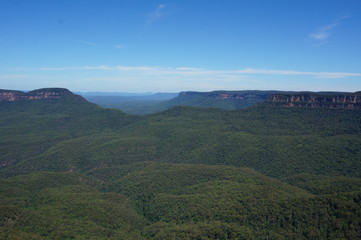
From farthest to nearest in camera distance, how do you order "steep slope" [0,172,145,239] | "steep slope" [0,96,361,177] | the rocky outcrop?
the rocky outcrop, "steep slope" [0,96,361,177], "steep slope" [0,172,145,239]

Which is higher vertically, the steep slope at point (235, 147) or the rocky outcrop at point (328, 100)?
the rocky outcrop at point (328, 100)

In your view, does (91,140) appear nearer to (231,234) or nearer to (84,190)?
(84,190)

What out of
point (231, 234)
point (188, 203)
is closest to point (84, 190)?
point (188, 203)

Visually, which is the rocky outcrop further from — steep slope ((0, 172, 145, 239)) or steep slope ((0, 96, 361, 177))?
steep slope ((0, 172, 145, 239))

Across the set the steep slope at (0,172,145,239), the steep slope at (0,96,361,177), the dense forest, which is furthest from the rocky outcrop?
the steep slope at (0,172,145,239)

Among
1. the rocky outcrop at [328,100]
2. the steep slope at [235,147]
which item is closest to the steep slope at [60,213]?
the steep slope at [235,147]

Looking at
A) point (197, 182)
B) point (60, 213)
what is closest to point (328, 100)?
point (197, 182)

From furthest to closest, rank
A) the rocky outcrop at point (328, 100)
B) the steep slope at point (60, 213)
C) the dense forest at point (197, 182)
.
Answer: the rocky outcrop at point (328, 100)
the steep slope at point (60, 213)
the dense forest at point (197, 182)

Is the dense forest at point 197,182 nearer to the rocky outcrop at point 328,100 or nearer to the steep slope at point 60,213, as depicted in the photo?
the steep slope at point 60,213

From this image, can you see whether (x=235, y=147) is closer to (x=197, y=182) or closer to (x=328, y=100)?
(x=197, y=182)
